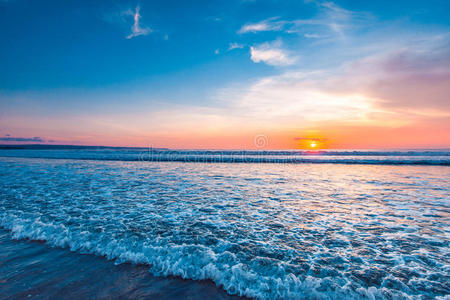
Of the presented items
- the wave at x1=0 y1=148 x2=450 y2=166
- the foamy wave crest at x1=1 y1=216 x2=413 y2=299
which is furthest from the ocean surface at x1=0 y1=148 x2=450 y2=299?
the wave at x1=0 y1=148 x2=450 y2=166

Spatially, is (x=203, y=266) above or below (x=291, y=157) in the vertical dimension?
below

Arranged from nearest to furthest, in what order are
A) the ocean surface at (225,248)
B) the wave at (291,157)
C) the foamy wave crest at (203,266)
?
the foamy wave crest at (203,266) → the ocean surface at (225,248) → the wave at (291,157)

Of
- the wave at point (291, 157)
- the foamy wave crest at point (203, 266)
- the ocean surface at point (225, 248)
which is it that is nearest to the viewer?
the foamy wave crest at point (203, 266)

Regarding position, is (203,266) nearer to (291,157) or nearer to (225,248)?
(225,248)

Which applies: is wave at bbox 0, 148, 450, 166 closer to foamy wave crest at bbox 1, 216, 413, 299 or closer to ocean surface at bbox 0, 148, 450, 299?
ocean surface at bbox 0, 148, 450, 299

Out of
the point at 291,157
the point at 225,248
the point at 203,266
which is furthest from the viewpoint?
the point at 291,157

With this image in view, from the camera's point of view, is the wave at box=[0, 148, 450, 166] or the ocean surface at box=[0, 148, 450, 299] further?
the wave at box=[0, 148, 450, 166]

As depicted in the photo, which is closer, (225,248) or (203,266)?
(203,266)

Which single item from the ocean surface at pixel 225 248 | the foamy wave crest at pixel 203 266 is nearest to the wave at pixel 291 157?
the ocean surface at pixel 225 248

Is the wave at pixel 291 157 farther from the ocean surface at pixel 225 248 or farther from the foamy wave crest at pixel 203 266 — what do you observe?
the foamy wave crest at pixel 203 266

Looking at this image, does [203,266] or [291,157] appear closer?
[203,266]

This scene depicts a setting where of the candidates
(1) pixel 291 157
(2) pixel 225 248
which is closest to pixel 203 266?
(2) pixel 225 248

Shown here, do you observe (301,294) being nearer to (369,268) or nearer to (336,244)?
(369,268)

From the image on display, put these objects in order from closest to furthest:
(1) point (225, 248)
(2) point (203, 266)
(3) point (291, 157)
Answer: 1. (2) point (203, 266)
2. (1) point (225, 248)
3. (3) point (291, 157)
